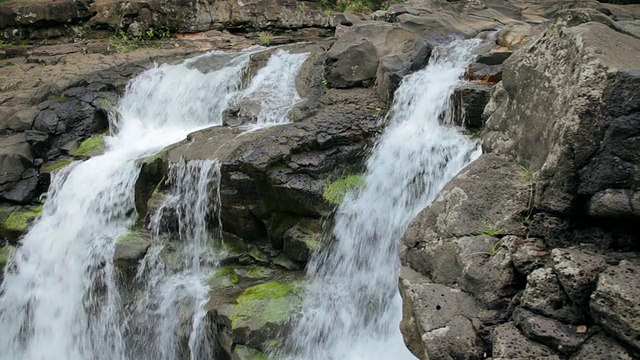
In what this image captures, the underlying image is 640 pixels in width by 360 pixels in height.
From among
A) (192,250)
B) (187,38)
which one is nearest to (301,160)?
(192,250)

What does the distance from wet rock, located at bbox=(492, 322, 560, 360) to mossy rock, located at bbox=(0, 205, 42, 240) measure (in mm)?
7850

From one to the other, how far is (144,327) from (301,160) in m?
3.02

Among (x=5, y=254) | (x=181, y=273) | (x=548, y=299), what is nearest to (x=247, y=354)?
(x=181, y=273)

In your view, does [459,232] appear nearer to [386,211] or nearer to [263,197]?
[386,211]

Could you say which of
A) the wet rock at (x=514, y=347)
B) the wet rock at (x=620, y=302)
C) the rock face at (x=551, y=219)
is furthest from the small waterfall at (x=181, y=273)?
the wet rock at (x=620, y=302)

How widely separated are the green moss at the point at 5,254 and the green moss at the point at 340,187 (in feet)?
17.1

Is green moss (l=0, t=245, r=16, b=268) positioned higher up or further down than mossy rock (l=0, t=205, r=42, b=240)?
further down

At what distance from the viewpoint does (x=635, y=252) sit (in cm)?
305

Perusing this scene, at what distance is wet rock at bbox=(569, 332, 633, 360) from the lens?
2717 millimetres

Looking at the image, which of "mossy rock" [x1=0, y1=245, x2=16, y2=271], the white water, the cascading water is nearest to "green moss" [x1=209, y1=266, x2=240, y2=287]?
the white water

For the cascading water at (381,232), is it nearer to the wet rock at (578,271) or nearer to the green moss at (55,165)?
the wet rock at (578,271)

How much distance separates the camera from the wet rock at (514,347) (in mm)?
2965

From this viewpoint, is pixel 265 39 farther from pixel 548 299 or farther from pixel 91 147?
pixel 548 299

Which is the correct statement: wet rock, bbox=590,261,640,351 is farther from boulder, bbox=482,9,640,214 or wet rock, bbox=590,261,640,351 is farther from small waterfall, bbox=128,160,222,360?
small waterfall, bbox=128,160,222,360
